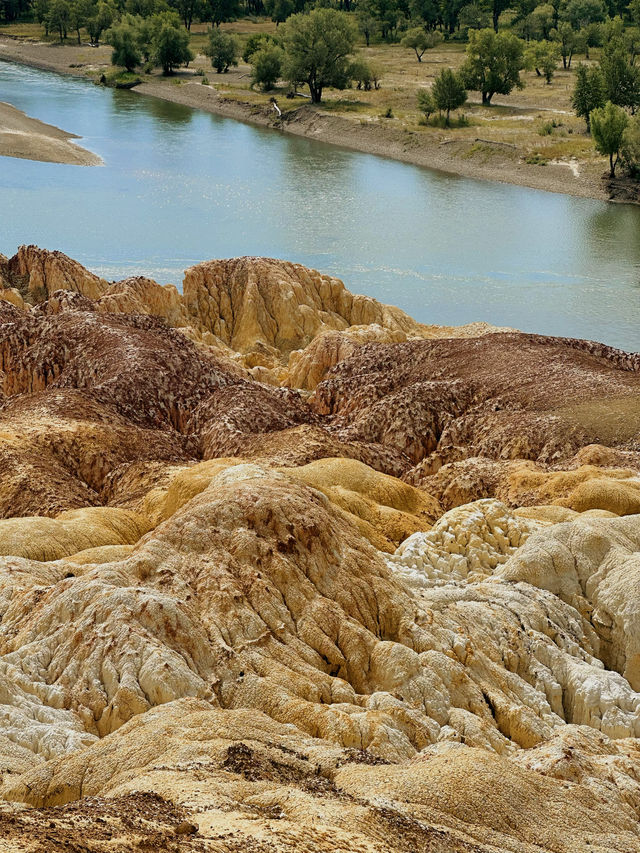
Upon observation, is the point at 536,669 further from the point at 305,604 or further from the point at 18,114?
the point at 18,114

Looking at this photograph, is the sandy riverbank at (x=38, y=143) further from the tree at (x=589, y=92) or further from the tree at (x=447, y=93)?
the tree at (x=589, y=92)

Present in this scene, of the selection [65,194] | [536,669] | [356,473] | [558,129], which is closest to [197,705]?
[536,669]

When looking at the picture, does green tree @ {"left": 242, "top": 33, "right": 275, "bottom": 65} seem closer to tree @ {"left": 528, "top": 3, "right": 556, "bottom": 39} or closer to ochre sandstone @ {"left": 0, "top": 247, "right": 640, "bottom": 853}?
tree @ {"left": 528, "top": 3, "right": 556, "bottom": 39}

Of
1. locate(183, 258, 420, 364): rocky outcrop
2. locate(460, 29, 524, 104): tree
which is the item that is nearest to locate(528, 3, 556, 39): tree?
locate(460, 29, 524, 104): tree

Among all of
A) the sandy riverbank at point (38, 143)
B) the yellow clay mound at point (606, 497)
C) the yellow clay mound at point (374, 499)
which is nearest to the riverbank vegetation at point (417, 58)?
the sandy riverbank at point (38, 143)

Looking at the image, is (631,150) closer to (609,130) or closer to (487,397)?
(609,130)

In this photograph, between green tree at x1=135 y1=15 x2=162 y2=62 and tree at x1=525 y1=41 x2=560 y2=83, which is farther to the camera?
green tree at x1=135 y1=15 x2=162 y2=62

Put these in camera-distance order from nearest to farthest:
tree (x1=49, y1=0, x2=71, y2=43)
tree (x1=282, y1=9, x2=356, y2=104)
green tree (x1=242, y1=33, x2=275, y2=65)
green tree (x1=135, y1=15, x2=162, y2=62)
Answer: tree (x1=282, y1=9, x2=356, y2=104)
green tree (x1=242, y1=33, x2=275, y2=65)
green tree (x1=135, y1=15, x2=162, y2=62)
tree (x1=49, y1=0, x2=71, y2=43)
